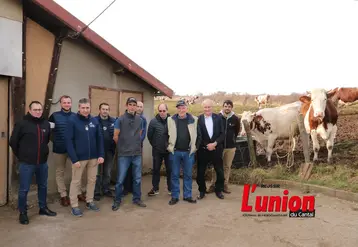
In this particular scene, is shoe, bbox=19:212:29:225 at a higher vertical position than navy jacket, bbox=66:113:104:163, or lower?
lower

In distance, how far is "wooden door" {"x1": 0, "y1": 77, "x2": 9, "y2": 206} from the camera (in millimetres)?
5152

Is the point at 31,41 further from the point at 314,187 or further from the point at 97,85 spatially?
the point at 314,187

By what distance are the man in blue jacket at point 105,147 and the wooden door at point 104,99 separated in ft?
2.75

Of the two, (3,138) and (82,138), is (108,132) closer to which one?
(82,138)

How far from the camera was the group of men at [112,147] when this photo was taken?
14.9ft

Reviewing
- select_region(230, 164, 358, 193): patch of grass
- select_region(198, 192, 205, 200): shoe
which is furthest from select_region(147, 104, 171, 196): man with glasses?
select_region(230, 164, 358, 193): patch of grass

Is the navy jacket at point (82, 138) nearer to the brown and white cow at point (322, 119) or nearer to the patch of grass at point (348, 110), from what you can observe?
the brown and white cow at point (322, 119)

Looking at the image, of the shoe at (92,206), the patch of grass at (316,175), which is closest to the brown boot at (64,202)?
the shoe at (92,206)

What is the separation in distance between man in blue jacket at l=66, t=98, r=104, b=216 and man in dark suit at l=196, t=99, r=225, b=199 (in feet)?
5.87

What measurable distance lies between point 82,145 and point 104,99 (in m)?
2.15

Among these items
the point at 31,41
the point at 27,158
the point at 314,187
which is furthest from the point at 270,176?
the point at 31,41

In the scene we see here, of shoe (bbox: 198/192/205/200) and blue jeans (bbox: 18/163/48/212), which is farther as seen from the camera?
shoe (bbox: 198/192/205/200)

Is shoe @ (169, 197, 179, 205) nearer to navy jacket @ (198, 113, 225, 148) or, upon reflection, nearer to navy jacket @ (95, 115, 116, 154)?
navy jacket @ (198, 113, 225, 148)

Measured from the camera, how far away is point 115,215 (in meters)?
4.93
